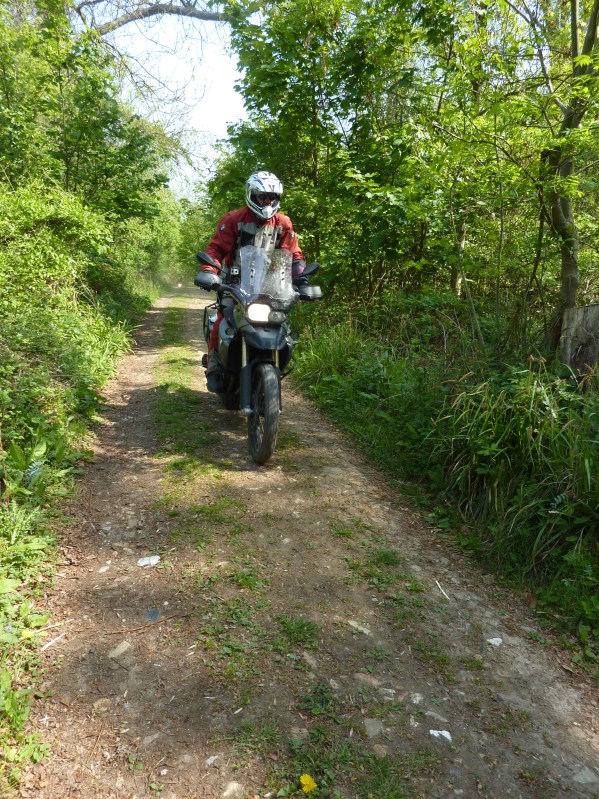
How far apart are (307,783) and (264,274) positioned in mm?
3742

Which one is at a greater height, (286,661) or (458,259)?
(458,259)

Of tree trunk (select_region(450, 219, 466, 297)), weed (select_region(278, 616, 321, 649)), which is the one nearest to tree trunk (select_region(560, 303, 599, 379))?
tree trunk (select_region(450, 219, 466, 297))

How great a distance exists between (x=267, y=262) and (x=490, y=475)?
8.53ft

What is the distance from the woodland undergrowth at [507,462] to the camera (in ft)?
10.5

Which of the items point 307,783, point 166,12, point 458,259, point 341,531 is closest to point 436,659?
point 307,783

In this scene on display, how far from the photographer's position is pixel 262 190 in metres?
4.54

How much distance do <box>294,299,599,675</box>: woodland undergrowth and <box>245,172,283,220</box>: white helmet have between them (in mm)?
2184

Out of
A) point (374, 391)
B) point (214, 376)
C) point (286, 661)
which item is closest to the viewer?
point (286, 661)

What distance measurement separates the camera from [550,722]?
2.37 metres

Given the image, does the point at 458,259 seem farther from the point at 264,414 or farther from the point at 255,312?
the point at 264,414

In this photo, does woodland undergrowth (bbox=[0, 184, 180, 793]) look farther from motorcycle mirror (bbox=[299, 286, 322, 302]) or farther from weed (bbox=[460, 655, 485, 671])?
motorcycle mirror (bbox=[299, 286, 322, 302])

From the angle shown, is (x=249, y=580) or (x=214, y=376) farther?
(x=214, y=376)

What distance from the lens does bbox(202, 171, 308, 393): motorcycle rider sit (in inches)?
185

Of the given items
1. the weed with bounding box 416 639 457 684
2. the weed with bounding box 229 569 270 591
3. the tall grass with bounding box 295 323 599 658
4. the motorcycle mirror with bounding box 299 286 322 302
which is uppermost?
the motorcycle mirror with bounding box 299 286 322 302
